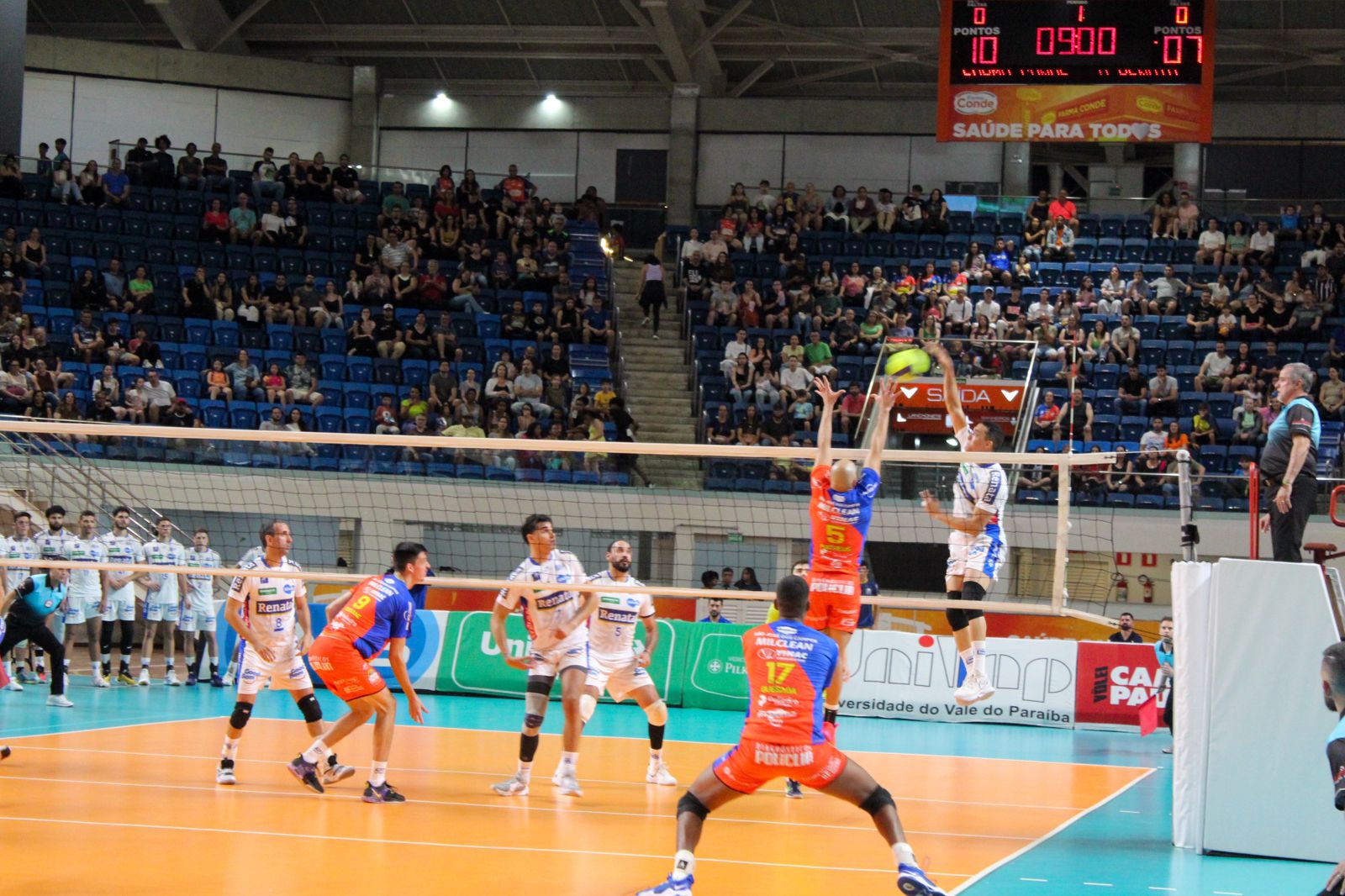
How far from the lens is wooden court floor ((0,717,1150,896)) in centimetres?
847

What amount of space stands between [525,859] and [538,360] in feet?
60.4

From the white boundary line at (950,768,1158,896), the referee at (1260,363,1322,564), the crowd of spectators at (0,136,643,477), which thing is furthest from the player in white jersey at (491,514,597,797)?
the crowd of spectators at (0,136,643,477)

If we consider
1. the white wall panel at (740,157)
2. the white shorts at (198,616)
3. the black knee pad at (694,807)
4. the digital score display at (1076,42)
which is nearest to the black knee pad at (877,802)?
the black knee pad at (694,807)

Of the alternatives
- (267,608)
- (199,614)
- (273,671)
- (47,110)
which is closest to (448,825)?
(273,671)

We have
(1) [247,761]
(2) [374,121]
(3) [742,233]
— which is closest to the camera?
(1) [247,761]

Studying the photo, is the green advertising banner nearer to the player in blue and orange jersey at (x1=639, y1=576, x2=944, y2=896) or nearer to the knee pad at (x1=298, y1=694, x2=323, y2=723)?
the knee pad at (x1=298, y1=694, x2=323, y2=723)

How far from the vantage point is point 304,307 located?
28125 millimetres

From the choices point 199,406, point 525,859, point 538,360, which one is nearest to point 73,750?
point 525,859

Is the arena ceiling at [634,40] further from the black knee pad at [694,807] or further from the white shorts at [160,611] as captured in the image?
the black knee pad at [694,807]

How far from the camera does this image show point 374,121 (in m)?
35.8

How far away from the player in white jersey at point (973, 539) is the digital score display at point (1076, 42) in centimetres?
1431

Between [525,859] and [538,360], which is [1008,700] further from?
[525,859]

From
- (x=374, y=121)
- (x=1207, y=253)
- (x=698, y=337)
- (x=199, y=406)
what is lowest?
(x=199, y=406)

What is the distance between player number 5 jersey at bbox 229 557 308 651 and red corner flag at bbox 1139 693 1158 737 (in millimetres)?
12119
